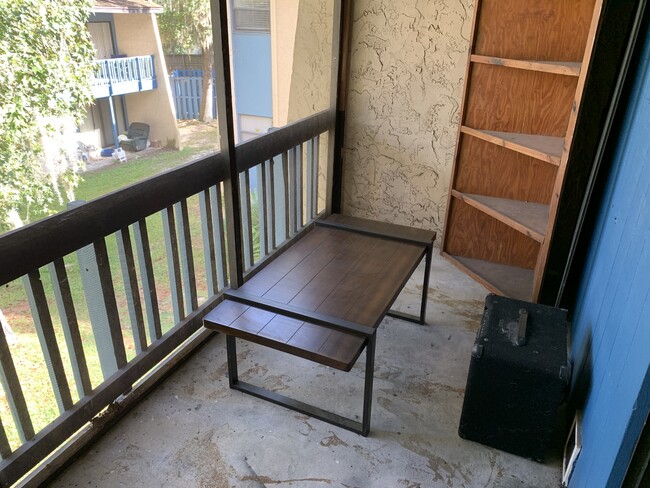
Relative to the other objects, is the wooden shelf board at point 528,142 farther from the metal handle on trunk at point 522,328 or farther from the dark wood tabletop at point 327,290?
the metal handle on trunk at point 522,328

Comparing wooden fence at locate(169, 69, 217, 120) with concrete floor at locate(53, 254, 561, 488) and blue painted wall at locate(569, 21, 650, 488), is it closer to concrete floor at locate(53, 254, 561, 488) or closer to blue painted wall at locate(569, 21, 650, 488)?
concrete floor at locate(53, 254, 561, 488)

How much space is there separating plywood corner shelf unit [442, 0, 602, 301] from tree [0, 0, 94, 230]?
2.15 meters

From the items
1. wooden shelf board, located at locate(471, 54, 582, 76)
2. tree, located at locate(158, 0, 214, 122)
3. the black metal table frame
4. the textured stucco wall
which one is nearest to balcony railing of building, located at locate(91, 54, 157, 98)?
tree, located at locate(158, 0, 214, 122)

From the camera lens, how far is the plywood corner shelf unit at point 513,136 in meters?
2.58

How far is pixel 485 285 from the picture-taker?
3.03m

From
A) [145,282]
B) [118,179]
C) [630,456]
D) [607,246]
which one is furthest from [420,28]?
[630,456]

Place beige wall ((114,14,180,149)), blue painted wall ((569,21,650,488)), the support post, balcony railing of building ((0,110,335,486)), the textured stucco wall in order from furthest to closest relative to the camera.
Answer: the textured stucco wall < beige wall ((114,14,180,149)) < the support post < balcony railing of building ((0,110,335,486)) < blue painted wall ((569,21,650,488))

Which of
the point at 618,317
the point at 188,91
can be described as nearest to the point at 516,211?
the point at 618,317

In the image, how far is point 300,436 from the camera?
75.7 inches

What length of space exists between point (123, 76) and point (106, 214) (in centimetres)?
87

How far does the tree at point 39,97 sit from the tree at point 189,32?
0.82 meters

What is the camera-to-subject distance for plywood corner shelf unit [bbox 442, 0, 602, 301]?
258 centimetres

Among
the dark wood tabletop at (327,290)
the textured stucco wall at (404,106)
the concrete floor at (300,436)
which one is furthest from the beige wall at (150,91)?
the textured stucco wall at (404,106)

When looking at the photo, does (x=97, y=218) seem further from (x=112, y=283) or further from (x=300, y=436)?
(x=300, y=436)
